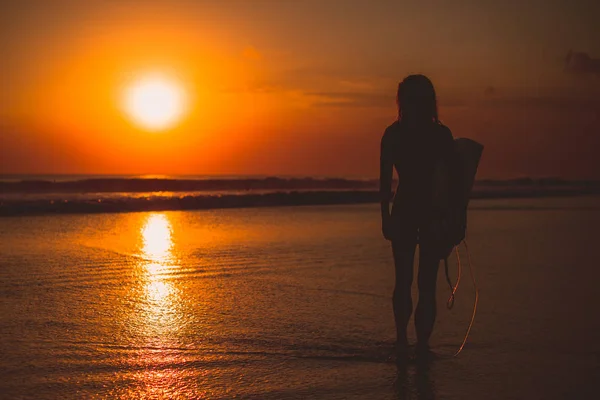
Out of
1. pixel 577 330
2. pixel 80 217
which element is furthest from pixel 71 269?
pixel 80 217

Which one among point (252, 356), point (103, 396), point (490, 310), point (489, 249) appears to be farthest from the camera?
point (489, 249)

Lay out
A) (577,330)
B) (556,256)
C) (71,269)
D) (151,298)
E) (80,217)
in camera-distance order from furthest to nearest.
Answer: (80,217), (556,256), (71,269), (151,298), (577,330)

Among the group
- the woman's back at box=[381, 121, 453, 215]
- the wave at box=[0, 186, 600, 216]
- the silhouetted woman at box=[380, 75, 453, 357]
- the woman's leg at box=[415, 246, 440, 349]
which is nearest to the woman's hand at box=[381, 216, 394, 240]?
the silhouetted woman at box=[380, 75, 453, 357]

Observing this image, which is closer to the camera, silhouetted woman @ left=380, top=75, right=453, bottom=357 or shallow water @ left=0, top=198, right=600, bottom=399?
shallow water @ left=0, top=198, right=600, bottom=399

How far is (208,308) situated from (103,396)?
222 cm

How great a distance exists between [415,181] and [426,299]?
2.86 feet

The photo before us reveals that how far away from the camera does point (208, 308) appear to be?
5.67 metres

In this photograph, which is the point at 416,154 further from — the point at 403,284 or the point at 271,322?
the point at 271,322

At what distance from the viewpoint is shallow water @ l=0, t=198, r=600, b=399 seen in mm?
3713

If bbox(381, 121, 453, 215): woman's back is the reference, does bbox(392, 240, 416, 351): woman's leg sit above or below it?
below

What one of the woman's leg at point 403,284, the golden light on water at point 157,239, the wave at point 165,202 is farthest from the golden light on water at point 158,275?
the wave at point 165,202

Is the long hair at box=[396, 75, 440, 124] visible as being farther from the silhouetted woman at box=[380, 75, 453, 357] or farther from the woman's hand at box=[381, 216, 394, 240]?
the woman's hand at box=[381, 216, 394, 240]

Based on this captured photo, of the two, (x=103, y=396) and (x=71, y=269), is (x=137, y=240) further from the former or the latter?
(x=103, y=396)

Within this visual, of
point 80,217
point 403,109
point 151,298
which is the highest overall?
point 403,109
